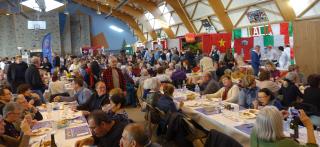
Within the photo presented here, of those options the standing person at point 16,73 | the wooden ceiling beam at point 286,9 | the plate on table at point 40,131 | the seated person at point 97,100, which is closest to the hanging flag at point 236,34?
the wooden ceiling beam at point 286,9

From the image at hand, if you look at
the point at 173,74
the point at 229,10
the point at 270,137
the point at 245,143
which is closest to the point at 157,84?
the point at 245,143

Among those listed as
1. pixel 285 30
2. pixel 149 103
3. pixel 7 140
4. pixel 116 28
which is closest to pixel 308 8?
pixel 285 30

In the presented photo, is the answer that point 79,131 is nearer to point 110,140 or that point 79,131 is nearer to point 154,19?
point 110,140

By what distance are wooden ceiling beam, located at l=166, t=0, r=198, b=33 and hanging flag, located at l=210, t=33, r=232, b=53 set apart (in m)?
2.77

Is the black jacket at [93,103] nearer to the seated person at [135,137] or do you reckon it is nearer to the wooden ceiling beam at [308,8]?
the seated person at [135,137]

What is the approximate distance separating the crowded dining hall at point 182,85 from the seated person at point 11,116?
0.01 metres

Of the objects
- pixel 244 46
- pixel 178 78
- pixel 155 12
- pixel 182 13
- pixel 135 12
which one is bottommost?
pixel 178 78

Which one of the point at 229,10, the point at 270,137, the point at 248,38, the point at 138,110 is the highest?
the point at 229,10

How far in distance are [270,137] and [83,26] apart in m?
21.8

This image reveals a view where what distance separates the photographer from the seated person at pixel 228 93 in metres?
4.89

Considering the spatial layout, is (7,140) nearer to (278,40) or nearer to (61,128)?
(61,128)

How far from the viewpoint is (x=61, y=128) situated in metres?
3.43

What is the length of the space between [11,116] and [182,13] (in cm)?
1369

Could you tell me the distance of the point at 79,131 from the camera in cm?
328
